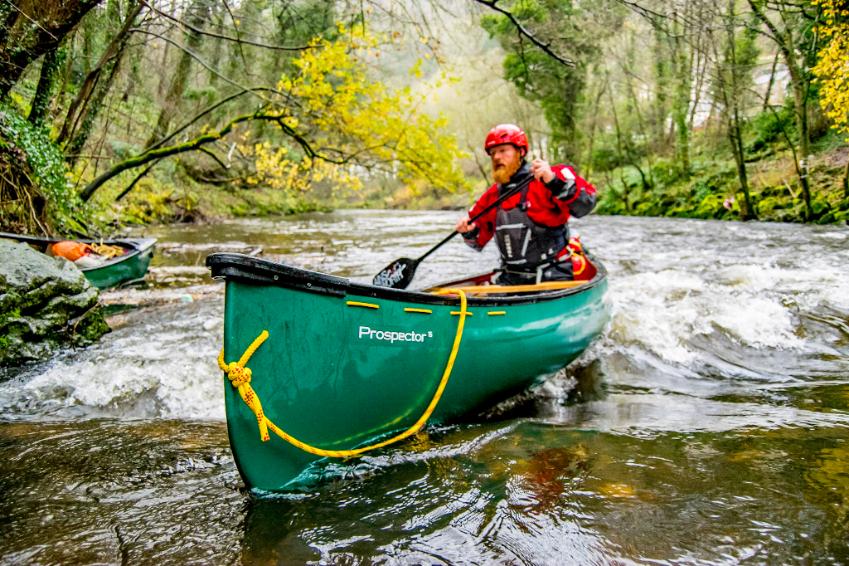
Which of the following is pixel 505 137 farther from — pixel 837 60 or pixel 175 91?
pixel 175 91

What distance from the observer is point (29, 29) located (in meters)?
5.86

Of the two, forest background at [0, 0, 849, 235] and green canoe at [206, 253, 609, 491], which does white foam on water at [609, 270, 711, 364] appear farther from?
forest background at [0, 0, 849, 235]

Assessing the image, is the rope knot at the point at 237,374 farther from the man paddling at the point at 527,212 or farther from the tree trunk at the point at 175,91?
the tree trunk at the point at 175,91

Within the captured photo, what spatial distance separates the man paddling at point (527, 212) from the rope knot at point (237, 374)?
275 centimetres

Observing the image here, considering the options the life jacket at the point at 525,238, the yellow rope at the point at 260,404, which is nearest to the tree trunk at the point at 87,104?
the life jacket at the point at 525,238

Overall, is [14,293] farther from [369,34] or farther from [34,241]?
[369,34]

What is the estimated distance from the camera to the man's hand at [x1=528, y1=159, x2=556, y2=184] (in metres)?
4.03

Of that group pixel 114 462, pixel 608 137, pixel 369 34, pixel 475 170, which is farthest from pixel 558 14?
pixel 475 170

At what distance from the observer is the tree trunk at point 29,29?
546 centimetres

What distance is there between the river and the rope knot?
1.97 ft

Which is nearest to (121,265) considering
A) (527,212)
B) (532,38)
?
(527,212)

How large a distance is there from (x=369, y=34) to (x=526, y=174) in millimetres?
3536

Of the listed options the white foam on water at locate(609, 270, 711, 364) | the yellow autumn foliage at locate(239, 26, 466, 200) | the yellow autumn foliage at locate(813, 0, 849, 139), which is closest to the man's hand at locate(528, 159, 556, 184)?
the white foam on water at locate(609, 270, 711, 364)

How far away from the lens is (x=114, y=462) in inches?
114
